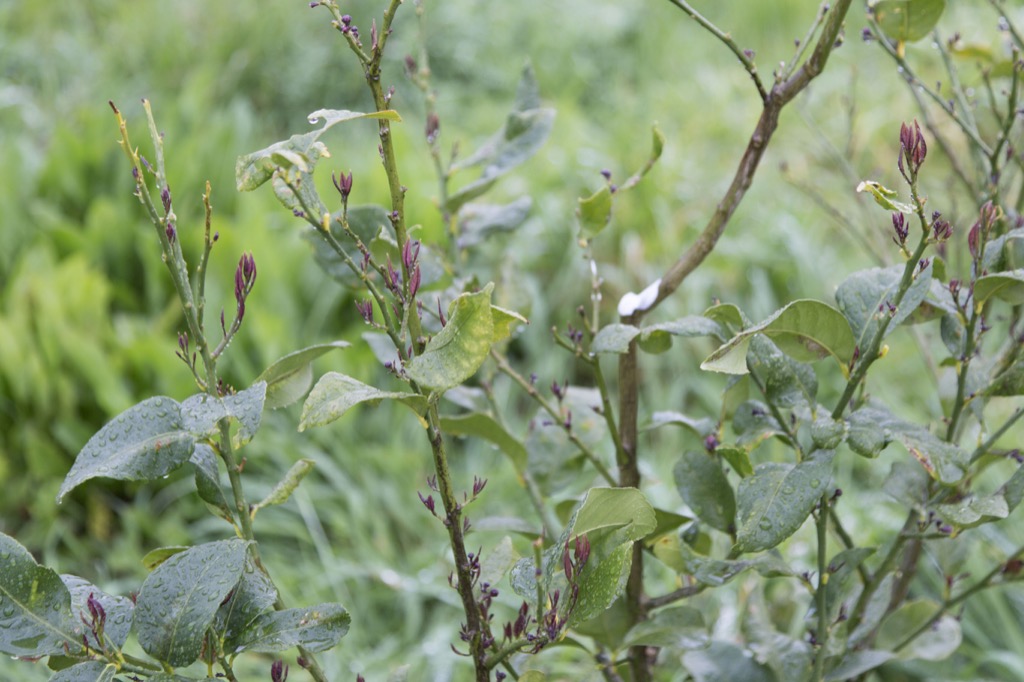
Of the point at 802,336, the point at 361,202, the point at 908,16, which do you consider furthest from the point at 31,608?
the point at 361,202

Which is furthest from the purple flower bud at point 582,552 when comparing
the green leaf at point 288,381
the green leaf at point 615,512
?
the green leaf at point 288,381

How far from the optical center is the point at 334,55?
463cm

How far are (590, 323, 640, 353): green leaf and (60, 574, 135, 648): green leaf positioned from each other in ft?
1.27

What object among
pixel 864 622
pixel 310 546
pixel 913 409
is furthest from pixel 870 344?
pixel 913 409

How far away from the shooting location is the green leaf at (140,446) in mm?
660

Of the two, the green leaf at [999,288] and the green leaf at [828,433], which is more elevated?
the green leaf at [999,288]

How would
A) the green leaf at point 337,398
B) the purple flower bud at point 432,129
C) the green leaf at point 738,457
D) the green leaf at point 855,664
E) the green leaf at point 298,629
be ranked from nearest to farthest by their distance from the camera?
the green leaf at point 337,398 → the green leaf at point 298,629 → the green leaf at point 738,457 → the green leaf at point 855,664 → the purple flower bud at point 432,129

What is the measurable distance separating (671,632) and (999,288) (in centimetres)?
39

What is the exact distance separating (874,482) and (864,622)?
→ 4.18ft

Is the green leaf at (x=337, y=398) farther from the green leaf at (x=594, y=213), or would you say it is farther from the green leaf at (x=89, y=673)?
the green leaf at (x=594, y=213)

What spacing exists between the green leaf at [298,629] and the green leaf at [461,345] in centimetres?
20

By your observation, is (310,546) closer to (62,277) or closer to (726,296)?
(62,277)

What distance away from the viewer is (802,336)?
74cm

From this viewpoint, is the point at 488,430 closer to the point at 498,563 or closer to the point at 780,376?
the point at 498,563
